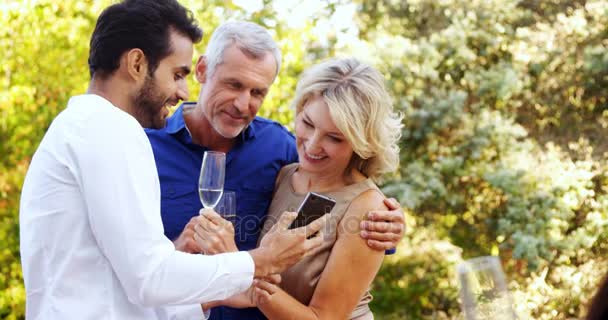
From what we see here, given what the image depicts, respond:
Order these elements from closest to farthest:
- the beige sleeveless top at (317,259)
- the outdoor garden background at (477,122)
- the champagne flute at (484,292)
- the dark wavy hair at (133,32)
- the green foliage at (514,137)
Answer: the champagne flute at (484,292)
the dark wavy hair at (133,32)
the beige sleeveless top at (317,259)
the outdoor garden background at (477,122)
the green foliage at (514,137)

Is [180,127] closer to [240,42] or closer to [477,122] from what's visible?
[240,42]

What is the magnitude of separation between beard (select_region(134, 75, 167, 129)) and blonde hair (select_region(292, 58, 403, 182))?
0.80 metres

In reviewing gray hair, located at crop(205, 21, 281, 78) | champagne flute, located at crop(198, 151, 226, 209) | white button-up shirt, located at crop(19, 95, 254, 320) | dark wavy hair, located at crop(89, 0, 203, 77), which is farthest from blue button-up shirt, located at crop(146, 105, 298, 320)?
white button-up shirt, located at crop(19, 95, 254, 320)

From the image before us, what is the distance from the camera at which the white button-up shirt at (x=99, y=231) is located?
7.00 ft

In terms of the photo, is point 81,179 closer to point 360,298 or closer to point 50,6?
point 360,298

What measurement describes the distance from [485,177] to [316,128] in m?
5.54

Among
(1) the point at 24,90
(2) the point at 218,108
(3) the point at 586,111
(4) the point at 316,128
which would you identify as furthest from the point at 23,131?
(3) the point at 586,111

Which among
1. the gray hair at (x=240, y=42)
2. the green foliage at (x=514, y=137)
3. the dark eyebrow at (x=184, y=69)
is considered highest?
the gray hair at (x=240, y=42)

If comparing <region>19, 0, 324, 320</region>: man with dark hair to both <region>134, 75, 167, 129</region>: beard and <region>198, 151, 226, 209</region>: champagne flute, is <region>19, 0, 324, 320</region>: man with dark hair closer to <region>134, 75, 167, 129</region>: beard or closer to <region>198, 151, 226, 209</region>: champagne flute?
<region>134, 75, 167, 129</region>: beard

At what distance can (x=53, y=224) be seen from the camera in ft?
7.25

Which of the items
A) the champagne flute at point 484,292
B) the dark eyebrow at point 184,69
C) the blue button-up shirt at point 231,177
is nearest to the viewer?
the champagne flute at point 484,292

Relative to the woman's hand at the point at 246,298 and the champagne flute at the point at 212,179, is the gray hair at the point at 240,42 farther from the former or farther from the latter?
the woman's hand at the point at 246,298

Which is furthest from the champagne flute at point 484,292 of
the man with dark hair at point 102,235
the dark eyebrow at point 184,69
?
the dark eyebrow at point 184,69

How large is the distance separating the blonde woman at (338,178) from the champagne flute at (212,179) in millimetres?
386
